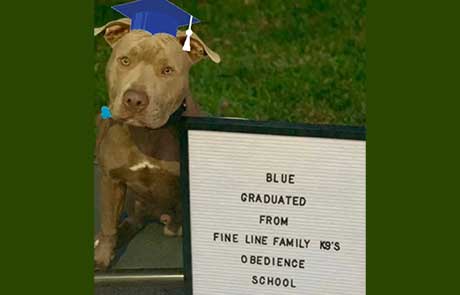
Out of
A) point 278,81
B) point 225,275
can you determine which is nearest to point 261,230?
Answer: point 225,275

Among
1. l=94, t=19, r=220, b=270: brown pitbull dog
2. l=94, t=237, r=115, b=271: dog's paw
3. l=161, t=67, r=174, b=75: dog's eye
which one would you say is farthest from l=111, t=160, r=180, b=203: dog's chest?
l=161, t=67, r=174, b=75: dog's eye

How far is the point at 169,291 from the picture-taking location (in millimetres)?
3680

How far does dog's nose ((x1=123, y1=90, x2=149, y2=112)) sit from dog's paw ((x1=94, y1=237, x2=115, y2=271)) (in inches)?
19.7

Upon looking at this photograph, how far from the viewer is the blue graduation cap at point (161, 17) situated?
346cm

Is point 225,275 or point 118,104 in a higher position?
point 118,104

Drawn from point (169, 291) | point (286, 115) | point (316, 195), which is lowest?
point (169, 291)

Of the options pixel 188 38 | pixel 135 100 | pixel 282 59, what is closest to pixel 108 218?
pixel 135 100

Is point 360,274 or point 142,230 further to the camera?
point 142,230

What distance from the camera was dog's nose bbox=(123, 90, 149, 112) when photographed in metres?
3.34

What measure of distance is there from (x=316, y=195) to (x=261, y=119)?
10.3 inches

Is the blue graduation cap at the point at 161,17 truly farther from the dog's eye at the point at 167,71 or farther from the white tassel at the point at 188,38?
the dog's eye at the point at 167,71

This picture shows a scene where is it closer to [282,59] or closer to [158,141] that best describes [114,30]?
[158,141]

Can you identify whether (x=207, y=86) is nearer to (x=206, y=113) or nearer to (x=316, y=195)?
(x=206, y=113)

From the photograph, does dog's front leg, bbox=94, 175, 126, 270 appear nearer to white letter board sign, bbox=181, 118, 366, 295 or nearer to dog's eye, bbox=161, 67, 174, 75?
white letter board sign, bbox=181, 118, 366, 295
